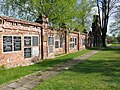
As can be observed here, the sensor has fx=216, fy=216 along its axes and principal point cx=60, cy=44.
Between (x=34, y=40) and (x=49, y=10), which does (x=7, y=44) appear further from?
(x=49, y=10)

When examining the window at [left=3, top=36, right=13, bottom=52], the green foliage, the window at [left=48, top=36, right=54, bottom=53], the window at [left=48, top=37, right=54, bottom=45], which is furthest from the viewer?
the green foliage

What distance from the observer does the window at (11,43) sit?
41.2ft

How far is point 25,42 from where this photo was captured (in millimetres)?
14898

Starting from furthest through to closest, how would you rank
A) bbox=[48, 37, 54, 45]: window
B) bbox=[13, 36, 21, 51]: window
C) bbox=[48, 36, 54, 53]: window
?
bbox=[48, 37, 54, 45]: window
bbox=[48, 36, 54, 53]: window
bbox=[13, 36, 21, 51]: window

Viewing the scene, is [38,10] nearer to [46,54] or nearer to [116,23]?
[46,54]

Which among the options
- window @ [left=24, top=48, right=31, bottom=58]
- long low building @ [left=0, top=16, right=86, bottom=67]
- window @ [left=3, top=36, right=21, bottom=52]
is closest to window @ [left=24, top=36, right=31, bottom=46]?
long low building @ [left=0, top=16, right=86, bottom=67]

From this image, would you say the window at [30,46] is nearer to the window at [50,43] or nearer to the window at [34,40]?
the window at [34,40]

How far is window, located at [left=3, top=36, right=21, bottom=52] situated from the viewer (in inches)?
494

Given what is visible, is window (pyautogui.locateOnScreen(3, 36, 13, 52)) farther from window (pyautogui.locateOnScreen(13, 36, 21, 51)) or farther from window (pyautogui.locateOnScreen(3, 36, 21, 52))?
window (pyautogui.locateOnScreen(13, 36, 21, 51))

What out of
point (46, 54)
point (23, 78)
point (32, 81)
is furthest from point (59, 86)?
point (46, 54)

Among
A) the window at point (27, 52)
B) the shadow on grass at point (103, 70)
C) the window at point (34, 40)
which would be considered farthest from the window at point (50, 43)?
the shadow on grass at point (103, 70)

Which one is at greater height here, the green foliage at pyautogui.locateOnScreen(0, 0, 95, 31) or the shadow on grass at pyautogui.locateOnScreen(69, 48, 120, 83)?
the green foliage at pyautogui.locateOnScreen(0, 0, 95, 31)

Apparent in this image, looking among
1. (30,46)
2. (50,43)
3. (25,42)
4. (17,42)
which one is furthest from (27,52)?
(50,43)

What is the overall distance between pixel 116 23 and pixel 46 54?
4828 centimetres
